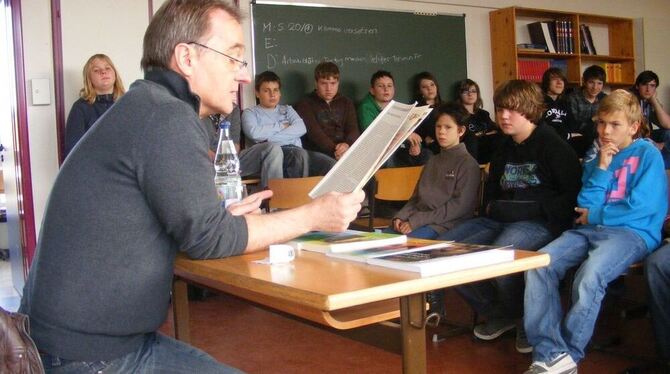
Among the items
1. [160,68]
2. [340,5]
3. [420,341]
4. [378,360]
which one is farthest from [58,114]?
[420,341]

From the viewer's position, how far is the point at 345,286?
1.05 meters

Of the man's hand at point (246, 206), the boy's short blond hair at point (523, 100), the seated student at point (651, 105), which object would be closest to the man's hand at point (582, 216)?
the boy's short blond hair at point (523, 100)

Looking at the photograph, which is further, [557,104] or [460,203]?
[557,104]

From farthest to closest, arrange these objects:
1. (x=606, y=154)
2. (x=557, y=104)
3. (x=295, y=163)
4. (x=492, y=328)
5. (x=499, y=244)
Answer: (x=557, y=104) → (x=295, y=163) → (x=492, y=328) → (x=499, y=244) → (x=606, y=154)

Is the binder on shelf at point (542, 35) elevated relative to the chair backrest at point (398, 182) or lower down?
elevated

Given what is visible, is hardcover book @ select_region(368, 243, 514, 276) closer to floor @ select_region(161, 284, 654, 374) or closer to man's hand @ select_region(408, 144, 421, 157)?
floor @ select_region(161, 284, 654, 374)

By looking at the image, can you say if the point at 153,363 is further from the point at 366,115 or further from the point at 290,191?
the point at 366,115

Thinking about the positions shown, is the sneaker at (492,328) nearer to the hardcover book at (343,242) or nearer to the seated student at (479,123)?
the hardcover book at (343,242)

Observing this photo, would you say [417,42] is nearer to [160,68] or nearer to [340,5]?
[340,5]

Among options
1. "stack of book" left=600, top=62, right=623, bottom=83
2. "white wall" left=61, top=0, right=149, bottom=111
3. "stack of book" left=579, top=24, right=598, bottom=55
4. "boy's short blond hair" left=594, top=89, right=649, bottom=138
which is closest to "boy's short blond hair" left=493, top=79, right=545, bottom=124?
"boy's short blond hair" left=594, top=89, right=649, bottom=138

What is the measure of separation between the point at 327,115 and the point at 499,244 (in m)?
2.66

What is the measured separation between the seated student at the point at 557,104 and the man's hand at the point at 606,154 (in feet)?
10.4

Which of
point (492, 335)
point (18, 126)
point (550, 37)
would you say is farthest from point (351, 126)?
point (550, 37)

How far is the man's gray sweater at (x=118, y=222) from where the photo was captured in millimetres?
1183
